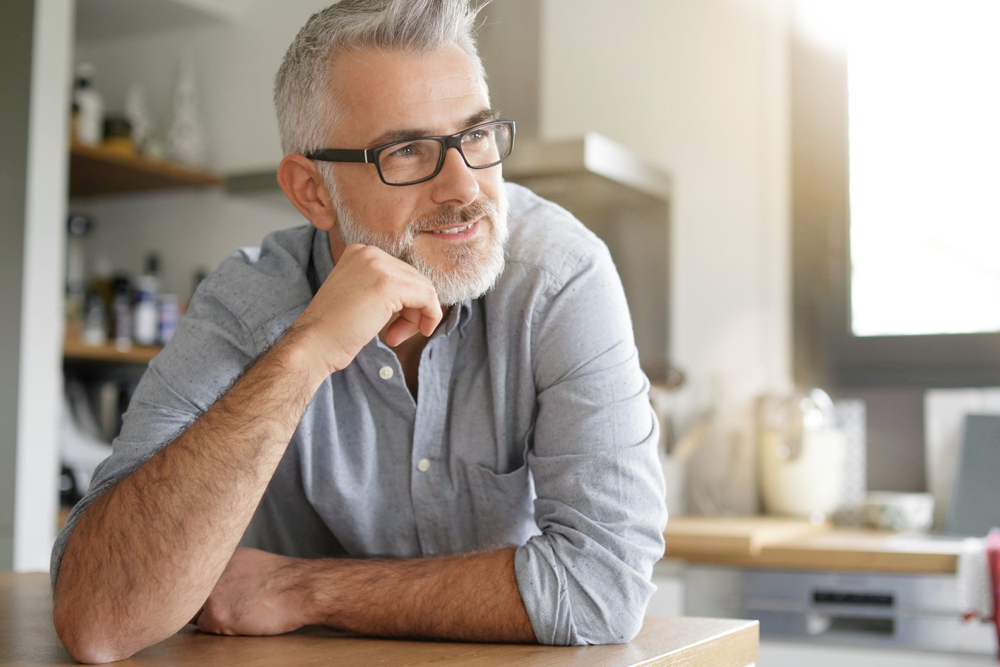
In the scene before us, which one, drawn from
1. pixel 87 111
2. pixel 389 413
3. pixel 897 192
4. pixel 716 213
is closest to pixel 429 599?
pixel 389 413

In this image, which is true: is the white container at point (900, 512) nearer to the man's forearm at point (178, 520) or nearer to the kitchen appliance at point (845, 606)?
the kitchen appliance at point (845, 606)

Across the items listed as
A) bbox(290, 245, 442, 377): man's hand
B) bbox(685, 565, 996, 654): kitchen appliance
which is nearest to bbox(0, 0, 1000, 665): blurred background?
bbox(685, 565, 996, 654): kitchen appliance

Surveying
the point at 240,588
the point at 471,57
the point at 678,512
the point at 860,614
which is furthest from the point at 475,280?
the point at 678,512

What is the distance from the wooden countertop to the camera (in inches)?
74.4

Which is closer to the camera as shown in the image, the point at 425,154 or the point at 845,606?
the point at 425,154

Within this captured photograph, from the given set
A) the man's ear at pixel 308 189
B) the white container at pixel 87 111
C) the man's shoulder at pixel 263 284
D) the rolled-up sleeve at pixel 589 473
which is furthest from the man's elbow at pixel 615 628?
the white container at pixel 87 111

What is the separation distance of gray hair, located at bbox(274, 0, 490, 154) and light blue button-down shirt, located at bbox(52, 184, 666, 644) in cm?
16

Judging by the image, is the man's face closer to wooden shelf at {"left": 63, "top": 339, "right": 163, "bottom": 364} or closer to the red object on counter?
the red object on counter

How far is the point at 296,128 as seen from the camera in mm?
1252

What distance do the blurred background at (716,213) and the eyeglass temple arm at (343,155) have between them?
1.00 m

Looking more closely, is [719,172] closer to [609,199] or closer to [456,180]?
[609,199]

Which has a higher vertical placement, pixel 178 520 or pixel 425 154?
pixel 425 154

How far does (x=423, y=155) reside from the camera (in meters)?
1.12

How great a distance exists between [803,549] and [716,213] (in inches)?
37.6
